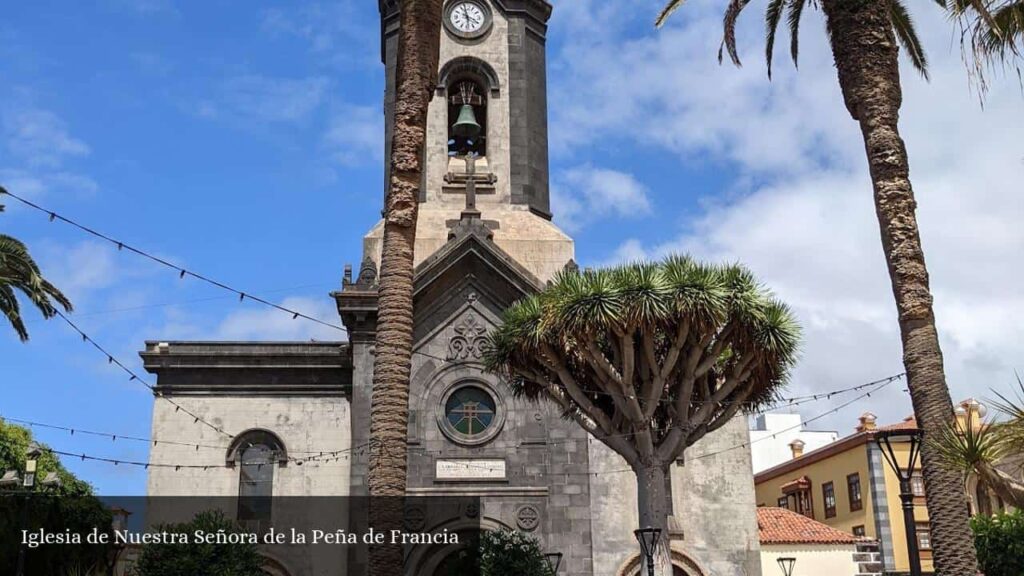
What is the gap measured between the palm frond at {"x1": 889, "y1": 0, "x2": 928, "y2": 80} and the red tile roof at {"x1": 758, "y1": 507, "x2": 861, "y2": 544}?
19758mm

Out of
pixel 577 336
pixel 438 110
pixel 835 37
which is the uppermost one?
pixel 438 110

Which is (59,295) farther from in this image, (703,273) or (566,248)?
(703,273)

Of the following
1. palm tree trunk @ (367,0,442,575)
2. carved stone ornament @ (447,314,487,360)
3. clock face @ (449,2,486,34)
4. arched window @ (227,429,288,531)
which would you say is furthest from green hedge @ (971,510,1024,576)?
palm tree trunk @ (367,0,442,575)

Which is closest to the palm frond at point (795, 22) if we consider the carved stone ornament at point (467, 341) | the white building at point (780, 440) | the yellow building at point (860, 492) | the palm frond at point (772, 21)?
the palm frond at point (772, 21)

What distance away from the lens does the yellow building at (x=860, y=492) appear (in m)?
46.5

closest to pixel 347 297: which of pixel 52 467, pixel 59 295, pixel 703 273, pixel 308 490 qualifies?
pixel 308 490

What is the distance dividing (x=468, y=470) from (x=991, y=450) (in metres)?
16.7

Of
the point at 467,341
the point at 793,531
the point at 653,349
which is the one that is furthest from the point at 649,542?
the point at 793,531

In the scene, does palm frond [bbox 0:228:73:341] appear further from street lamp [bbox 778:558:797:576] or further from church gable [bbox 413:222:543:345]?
street lamp [bbox 778:558:797:576]

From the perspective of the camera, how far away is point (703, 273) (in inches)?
853

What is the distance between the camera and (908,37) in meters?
21.8

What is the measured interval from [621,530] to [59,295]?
15052 millimetres

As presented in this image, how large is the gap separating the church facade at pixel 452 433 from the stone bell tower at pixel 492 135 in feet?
0.87

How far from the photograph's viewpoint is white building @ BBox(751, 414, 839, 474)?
67.7 metres
